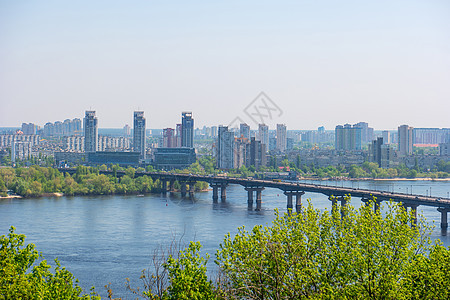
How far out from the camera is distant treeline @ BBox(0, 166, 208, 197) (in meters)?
44.4

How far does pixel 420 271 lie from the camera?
955cm

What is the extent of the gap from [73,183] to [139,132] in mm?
45787

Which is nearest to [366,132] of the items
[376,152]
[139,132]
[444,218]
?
[376,152]

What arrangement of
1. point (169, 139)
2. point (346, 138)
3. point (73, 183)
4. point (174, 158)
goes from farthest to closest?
1. point (346, 138)
2. point (169, 139)
3. point (174, 158)
4. point (73, 183)

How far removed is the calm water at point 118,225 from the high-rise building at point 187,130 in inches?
1873

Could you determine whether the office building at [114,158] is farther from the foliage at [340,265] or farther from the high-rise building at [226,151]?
the foliage at [340,265]

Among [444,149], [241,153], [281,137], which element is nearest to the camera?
[241,153]

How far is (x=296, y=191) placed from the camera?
1555 inches

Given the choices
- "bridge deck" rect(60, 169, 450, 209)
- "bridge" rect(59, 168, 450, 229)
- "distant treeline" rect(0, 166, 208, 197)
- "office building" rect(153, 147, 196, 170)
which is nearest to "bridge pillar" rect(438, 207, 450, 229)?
"bridge" rect(59, 168, 450, 229)

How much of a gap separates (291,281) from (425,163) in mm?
83230

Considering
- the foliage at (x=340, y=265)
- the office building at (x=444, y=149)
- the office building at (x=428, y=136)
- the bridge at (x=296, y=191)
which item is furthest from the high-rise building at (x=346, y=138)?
the foliage at (x=340, y=265)

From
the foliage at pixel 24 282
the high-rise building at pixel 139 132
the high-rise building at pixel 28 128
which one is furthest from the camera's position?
the high-rise building at pixel 28 128

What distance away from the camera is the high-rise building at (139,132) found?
9150cm

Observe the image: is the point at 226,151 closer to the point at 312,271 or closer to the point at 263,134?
the point at 263,134
